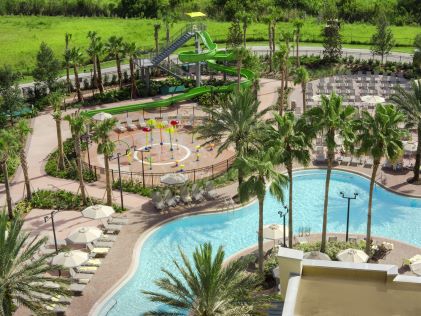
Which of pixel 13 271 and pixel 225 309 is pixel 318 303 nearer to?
pixel 225 309

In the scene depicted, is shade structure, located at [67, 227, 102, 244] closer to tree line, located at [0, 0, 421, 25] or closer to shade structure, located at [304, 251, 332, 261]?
shade structure, located at [304, 251, 332, 261]

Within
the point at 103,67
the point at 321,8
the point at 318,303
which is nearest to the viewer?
the point at 318,303

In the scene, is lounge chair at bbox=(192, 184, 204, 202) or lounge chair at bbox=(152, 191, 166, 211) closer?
lounge chair at bbox=(152, 191, 166, 211)

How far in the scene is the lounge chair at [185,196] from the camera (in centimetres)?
3912

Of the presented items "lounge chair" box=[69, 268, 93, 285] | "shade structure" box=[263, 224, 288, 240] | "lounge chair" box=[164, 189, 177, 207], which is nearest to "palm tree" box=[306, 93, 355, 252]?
"shade structure" box=[263, 224, 288, 240]

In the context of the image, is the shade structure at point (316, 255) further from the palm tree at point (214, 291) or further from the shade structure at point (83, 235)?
the shade structure at point (83, 235)

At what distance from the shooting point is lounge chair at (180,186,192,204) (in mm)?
39125

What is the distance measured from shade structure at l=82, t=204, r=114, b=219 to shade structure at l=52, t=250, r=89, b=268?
437 centimetres

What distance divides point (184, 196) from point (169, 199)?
1129 millimetres

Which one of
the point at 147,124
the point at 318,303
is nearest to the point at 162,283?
the point at 318,303

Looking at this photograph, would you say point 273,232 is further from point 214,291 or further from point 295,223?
point 214,291

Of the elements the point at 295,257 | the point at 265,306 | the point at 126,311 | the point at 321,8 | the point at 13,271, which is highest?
the point at 321,8

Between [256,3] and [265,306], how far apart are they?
245 ft

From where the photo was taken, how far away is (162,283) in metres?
23.5
